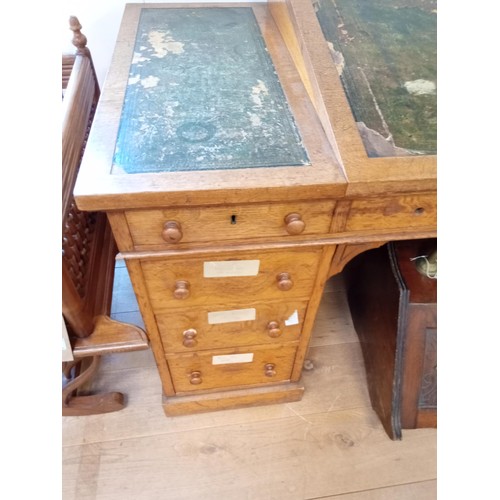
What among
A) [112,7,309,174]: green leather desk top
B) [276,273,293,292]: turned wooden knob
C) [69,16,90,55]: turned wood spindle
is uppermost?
[69,16,90,55]: turned wood spindle

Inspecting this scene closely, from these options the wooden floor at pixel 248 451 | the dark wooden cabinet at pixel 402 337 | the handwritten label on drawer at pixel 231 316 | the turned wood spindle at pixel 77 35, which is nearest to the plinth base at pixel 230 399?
the wooden floor at pixel 248 451

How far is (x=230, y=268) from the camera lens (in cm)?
84

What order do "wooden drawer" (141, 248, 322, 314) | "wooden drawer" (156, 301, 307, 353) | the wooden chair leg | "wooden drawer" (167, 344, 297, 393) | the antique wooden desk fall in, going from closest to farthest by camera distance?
the antique wooden desk → "wooden drawer" (141, 248, 322, 314) → "wooden drawer" (156, 301, 307, 353) → "wooden drawer" (167, 344, 297, 393) → the wooden chair leg

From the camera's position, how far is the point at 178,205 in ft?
2.24

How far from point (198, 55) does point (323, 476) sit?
45.0 inches

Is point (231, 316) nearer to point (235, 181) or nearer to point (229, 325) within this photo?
point (229, 325)

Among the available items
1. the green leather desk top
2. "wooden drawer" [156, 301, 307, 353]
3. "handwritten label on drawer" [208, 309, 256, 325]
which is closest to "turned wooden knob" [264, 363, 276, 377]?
"wooden drawer" [156, 301, 307, 353]

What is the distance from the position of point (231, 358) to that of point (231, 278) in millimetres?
324

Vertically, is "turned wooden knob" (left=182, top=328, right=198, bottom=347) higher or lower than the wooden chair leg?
higher

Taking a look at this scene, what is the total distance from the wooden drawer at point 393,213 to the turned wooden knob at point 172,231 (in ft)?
1.02

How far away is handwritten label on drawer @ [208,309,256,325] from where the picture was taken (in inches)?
37.6

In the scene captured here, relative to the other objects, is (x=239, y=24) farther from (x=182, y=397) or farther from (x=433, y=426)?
(x=433, y=426)

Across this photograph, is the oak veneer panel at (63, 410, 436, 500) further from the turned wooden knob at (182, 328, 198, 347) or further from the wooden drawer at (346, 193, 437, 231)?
the wooden drawer at (346, 193, 437, 231)

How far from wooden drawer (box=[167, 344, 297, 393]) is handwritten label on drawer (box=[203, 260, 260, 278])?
30 cm
